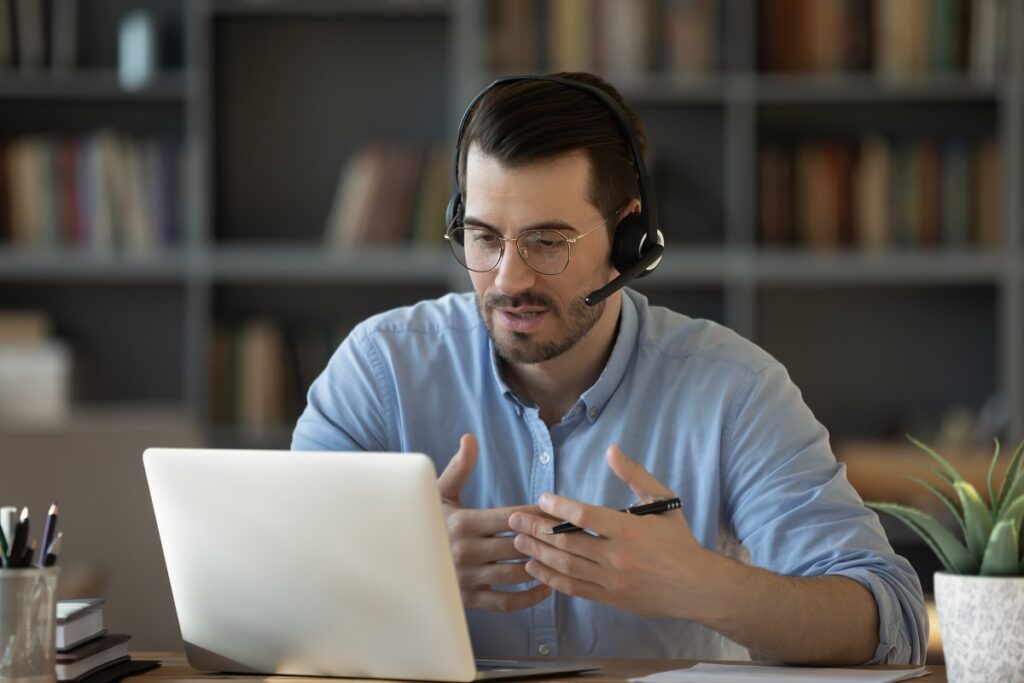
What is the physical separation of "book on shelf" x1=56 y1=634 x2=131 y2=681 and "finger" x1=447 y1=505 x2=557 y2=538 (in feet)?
1.09

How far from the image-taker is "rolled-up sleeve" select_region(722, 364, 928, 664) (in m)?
1.47

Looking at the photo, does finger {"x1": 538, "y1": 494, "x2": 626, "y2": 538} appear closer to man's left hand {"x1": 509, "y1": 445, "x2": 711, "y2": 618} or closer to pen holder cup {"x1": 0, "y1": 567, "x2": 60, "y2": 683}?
man's left hand {"x1": 509, "y1": 445, "x2": 711, "y2": 618}

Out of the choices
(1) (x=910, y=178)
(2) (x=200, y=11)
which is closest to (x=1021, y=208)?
(1) (x=910, y=178)

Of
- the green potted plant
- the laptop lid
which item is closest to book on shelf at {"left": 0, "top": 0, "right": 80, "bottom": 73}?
the laptop lid

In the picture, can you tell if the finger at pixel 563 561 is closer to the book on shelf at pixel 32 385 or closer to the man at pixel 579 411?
the man at pixel 579 411

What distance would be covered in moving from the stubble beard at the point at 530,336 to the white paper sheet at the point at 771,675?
46 centimetres

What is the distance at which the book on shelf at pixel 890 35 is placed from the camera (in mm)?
3697

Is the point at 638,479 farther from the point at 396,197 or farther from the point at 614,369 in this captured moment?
the point at 396,197

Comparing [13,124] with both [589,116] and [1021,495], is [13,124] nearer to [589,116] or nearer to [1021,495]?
[589,116]

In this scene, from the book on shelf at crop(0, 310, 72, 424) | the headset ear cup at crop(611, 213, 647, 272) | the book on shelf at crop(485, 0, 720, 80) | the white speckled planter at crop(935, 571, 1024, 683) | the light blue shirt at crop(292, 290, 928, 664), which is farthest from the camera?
the book on shelf at crop(485, 0, 720, 80)

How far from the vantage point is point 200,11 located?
12.3ft

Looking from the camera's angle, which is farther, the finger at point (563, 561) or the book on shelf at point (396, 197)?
the book on shelf at point (396, 197)

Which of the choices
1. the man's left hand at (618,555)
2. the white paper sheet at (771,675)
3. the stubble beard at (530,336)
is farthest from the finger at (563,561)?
the stubble beard at (530,336)

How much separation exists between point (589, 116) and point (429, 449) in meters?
0.45
